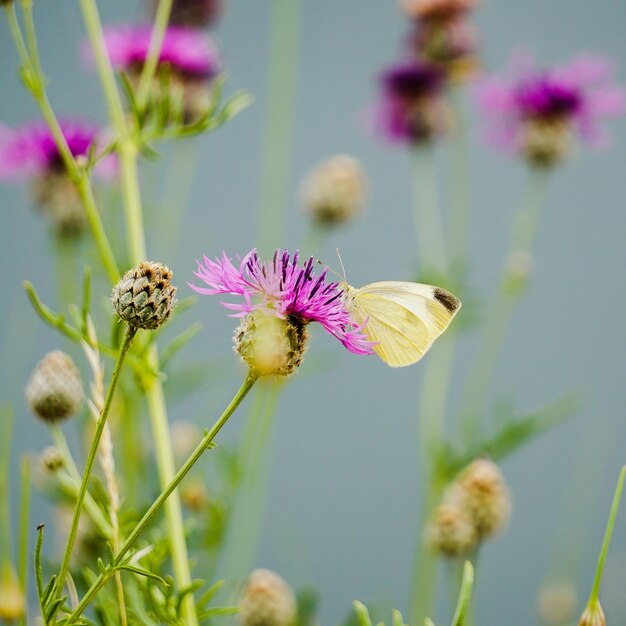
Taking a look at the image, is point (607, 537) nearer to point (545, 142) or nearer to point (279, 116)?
point (545, 142)

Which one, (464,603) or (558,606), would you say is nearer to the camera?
(464,603)

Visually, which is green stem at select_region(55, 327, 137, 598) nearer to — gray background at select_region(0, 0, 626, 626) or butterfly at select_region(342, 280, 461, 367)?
butterfly at select_region(342, 280, 461, 367)

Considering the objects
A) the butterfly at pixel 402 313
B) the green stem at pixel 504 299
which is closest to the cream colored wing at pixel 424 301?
the butterfly at pixel 402 313

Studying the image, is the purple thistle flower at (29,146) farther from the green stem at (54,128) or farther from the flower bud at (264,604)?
the flower bud at (264,604)

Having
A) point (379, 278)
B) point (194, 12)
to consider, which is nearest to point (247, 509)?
point (194, 12)

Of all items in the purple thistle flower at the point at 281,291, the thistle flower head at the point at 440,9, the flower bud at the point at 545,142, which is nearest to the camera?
the purple thistle flower at the point at 281,291

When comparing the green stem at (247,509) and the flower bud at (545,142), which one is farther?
the flower bud at (545,142)
